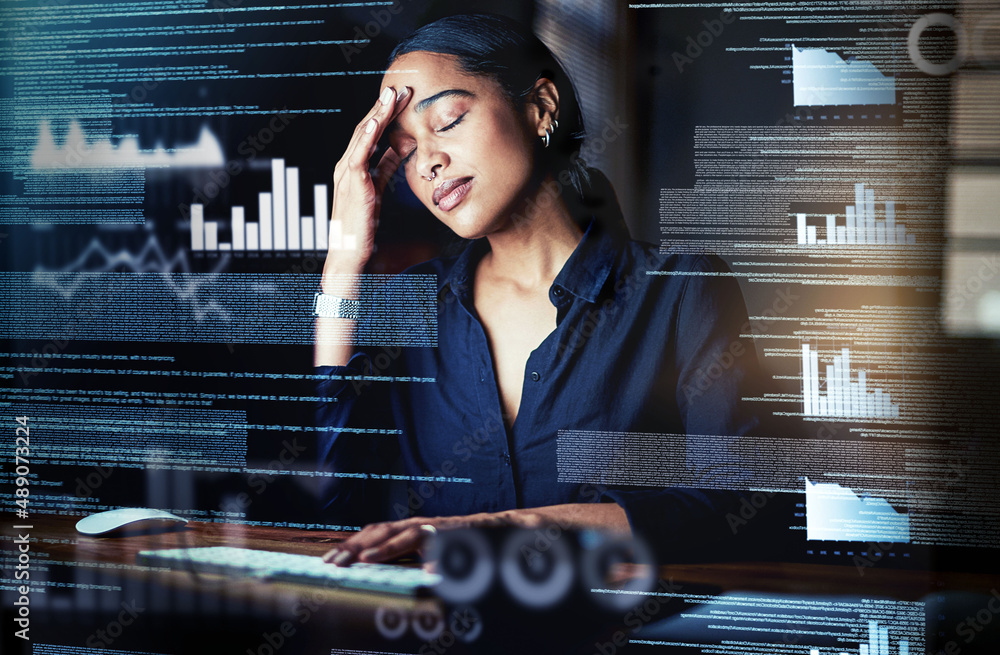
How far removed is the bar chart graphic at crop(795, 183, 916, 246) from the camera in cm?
129

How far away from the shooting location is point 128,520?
5.04 feet

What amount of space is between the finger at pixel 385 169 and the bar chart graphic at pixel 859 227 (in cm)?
85

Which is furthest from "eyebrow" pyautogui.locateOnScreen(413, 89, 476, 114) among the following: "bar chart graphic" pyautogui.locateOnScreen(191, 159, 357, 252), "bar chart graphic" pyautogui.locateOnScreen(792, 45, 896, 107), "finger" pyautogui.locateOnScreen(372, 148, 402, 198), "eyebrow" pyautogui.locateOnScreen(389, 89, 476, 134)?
"bar chart graphic" pyautogui.locateOnScreen(792, 45, 896, 107)

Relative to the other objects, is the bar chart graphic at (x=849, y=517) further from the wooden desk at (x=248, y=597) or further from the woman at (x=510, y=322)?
the woman at (x=510, y=322)

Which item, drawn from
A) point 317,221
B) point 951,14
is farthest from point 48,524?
point 951,14

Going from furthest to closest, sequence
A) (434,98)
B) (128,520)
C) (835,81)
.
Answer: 1. (128,520)
2. (434,98)
3. (835,81)

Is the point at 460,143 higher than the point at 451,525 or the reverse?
higher

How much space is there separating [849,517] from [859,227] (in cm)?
58

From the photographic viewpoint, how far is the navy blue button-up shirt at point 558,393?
52.2 inches

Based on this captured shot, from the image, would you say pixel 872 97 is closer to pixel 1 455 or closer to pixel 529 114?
pixel 529 114

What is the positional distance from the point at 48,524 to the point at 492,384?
1.16m

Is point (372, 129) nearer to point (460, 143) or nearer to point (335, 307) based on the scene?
point (460, 143)

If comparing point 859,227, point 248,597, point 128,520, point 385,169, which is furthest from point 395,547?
point 859,227

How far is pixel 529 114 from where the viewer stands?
136 cm
